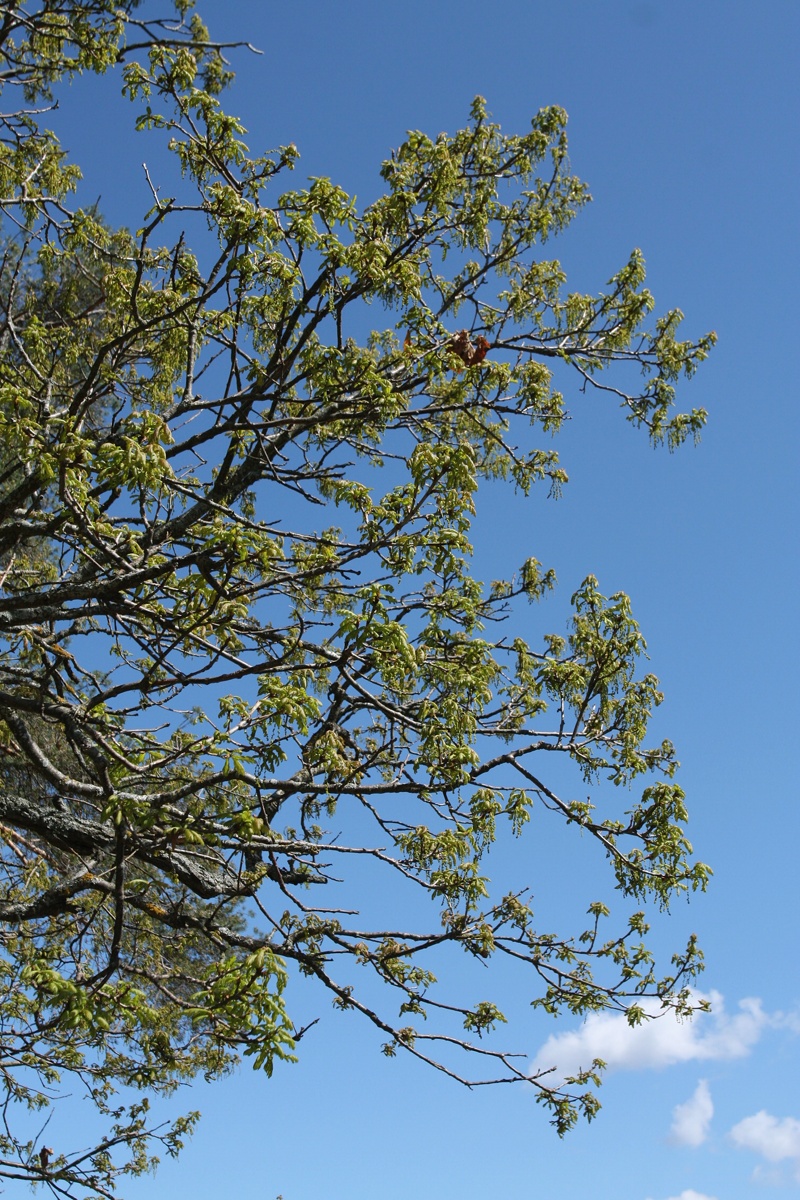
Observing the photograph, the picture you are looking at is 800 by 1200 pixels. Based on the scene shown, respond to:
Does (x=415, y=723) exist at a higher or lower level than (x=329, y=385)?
lower

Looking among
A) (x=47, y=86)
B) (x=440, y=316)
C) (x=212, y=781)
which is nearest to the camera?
(x=212, y=781)

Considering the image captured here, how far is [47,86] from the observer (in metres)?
9.40

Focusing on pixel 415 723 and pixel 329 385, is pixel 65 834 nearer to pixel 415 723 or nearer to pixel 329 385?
pixel 415 723

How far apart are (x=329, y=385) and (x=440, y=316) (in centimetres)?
233


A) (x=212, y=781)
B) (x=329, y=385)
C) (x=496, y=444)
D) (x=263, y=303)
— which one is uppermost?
(x=496, y=444)

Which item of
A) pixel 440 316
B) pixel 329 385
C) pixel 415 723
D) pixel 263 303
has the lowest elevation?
pixel 415 723

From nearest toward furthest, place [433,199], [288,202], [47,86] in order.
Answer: [288,202]
[433,199]
[47,86]

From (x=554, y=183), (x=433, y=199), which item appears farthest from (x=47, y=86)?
(x=554, y=183)

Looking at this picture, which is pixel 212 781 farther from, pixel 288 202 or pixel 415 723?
pixel 288 202

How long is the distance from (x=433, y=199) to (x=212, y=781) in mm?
5171

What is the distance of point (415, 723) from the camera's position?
6.18 meters

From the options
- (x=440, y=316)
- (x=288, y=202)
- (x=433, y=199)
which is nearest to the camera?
(x=288, y=202)

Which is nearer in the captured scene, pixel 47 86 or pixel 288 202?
pixel 288 202

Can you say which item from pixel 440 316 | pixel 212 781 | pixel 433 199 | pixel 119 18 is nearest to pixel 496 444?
pixel 440 316
